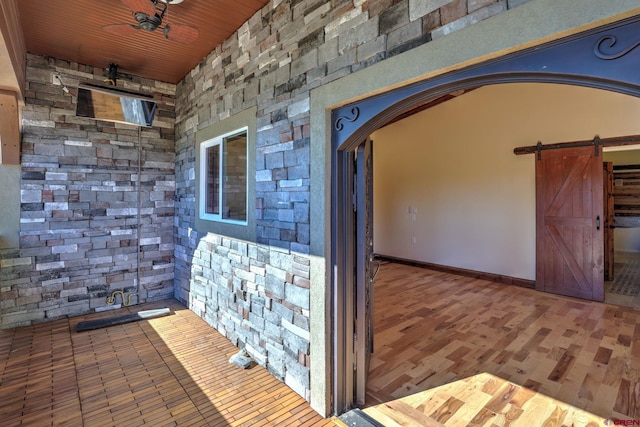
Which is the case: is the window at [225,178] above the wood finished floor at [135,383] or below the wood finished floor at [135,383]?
above

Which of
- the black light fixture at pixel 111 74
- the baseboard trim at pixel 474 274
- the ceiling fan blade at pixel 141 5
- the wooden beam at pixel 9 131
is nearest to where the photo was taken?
the ceiling fan blade at pixel 141 5

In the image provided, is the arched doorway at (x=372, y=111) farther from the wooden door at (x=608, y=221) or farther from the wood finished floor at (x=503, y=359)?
the wooden door at (x=608, y=221)

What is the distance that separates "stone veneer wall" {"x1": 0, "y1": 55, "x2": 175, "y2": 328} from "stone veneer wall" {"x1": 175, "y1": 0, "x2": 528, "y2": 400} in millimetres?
1409

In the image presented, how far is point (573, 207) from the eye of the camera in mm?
4691

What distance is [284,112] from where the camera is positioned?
2.54 meters

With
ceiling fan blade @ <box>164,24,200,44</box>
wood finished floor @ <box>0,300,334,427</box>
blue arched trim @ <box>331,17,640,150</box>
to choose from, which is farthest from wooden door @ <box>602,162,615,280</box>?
ceiling fan blade @ <box>164,24,200,44</box>

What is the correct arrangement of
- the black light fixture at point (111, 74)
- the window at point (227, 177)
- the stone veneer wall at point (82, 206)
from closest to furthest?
1. the window at point (227, 177)
2. the stone veneer wall at point (82, 206)
3. the black light fixture at point (111, 74)

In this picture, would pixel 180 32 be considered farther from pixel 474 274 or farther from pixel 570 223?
pixel 474 274

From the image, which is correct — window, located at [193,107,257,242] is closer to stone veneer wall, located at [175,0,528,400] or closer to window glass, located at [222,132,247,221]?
window glass, located at [222,132,247,221]

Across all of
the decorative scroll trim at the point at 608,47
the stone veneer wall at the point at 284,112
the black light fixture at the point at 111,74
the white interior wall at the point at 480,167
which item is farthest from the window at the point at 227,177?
the white interior wall at the point at 480,167

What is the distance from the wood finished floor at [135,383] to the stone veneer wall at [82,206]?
22.8 inches

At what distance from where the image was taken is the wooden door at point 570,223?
4.51 meters

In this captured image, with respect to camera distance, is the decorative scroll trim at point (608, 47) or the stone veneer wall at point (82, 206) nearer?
the decorative scroll trim at point (608, 47)

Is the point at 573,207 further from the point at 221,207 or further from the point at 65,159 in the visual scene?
the point at 65,159
